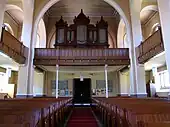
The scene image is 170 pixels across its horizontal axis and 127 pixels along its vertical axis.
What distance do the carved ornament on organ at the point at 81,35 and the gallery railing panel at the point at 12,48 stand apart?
347cm

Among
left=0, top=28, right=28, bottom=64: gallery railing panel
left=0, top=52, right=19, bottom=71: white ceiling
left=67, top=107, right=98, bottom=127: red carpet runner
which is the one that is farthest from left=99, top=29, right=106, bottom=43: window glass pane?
left=67, top=107, right=98, bottom=127: red carpet runner

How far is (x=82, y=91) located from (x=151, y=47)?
34.3ft

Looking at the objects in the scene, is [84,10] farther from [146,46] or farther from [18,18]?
[146,46]

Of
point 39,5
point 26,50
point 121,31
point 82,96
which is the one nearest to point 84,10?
point 121,31

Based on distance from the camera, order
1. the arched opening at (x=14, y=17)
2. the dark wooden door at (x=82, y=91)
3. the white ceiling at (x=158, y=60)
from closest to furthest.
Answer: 1. the white ceiling at (x=158, y=60)
2. the arched opening at (x=14, y=17)
3. the dark wooden door at (x=82, y=91)

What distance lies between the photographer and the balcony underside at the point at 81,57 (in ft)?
37.0

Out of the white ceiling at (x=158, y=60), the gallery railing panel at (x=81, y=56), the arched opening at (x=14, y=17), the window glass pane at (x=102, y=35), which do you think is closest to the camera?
the white ceiling at (x=158, y=60)

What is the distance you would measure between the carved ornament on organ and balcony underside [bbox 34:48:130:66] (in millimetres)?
1430

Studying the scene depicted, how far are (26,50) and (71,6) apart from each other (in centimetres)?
604

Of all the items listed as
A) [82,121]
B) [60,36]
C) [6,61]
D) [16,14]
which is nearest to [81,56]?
[60,36]

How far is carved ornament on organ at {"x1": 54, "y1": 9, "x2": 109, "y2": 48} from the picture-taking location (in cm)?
1294

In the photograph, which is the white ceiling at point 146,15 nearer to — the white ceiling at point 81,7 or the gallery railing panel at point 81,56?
the white ceiling at point 81,7

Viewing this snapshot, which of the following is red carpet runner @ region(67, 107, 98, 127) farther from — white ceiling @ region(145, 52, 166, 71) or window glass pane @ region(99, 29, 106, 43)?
window glass pane @ region(99, 29, 106, 43)

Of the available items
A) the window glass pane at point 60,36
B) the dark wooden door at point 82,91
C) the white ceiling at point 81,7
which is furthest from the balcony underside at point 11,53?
the dark wooden door at point 82,91
